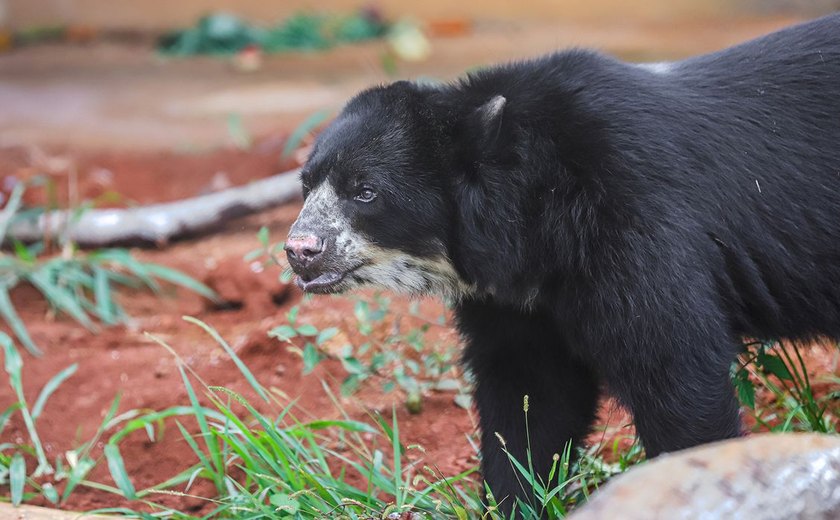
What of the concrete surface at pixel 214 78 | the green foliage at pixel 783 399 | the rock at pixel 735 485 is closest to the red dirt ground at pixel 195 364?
the green foliage at pixel 783 399

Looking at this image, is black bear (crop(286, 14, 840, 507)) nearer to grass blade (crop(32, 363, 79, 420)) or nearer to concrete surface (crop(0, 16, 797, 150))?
grass blade (crop(32, 363, 79, 420))

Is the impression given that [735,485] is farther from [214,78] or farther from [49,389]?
[214,78]

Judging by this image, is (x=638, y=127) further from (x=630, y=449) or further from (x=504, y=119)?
(x=630, y=449)

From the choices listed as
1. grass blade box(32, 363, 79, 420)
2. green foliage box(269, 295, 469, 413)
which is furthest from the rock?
grass blade box(32, 363, 79, 420)

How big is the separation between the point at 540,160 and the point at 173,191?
399cm

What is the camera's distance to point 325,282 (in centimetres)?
334

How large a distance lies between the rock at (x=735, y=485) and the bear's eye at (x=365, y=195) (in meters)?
1.46

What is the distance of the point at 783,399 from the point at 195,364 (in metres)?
2.23

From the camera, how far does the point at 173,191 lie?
21.8ft

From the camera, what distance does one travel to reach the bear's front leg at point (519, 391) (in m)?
3.42

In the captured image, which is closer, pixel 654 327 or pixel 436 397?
pixel 654 327

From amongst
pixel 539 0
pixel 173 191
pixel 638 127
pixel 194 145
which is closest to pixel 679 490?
pixel 638 127

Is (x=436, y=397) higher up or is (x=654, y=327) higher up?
(x=654, y=327)

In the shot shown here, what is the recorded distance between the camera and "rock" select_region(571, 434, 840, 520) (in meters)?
1.94
